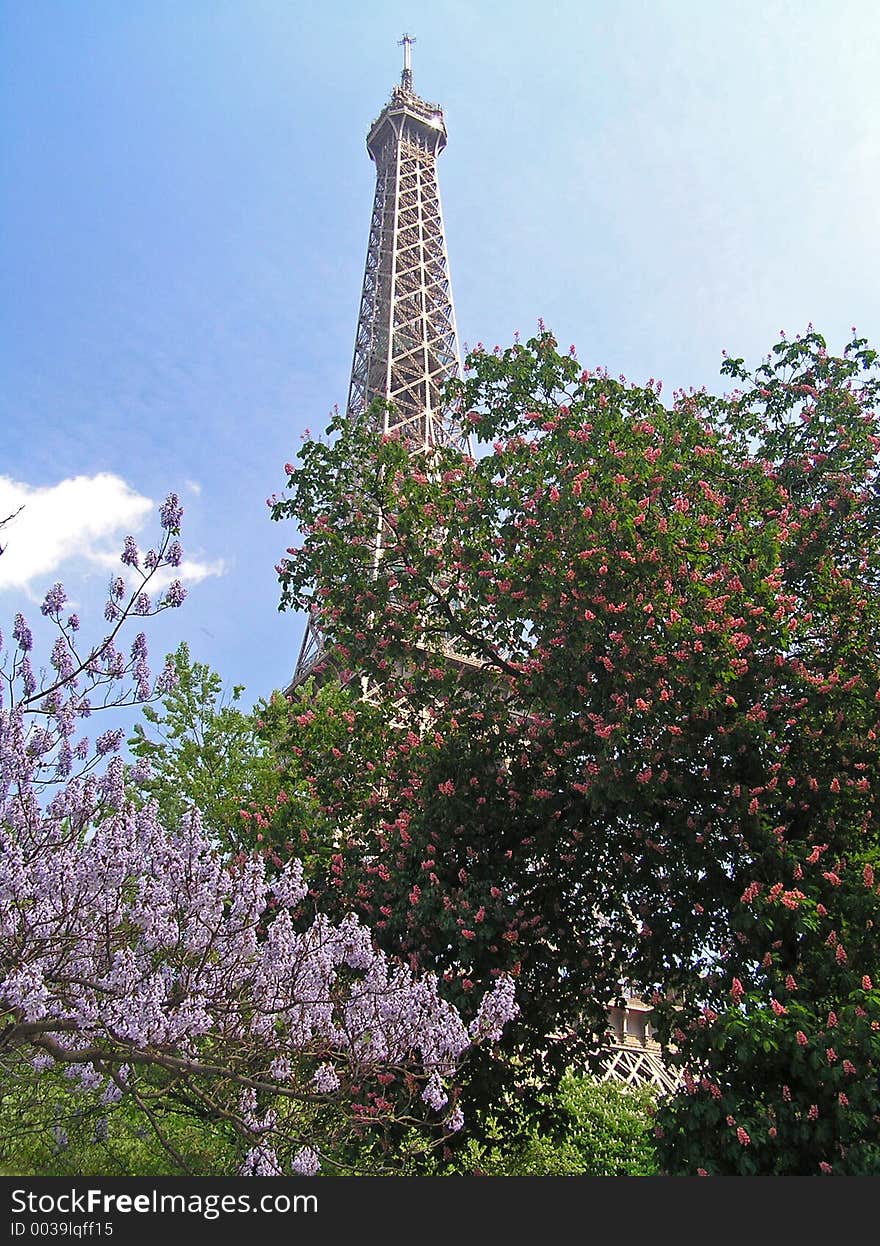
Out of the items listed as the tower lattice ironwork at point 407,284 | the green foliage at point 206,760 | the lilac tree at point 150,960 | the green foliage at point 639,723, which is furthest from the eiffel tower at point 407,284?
the lilac tree at point 150,960

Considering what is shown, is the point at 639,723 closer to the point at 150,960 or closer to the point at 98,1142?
the point at 150,960

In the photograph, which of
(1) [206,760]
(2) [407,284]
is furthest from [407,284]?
(1) [206,760]

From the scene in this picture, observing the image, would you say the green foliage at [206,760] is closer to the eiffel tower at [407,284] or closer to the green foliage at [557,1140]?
the green foliage at [557,1140]

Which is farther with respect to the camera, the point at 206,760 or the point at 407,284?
the point at 407,284

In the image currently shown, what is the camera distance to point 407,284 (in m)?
48.6

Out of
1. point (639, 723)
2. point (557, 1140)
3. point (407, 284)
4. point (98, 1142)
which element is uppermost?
point (407, 284)

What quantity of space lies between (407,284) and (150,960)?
1788 inches

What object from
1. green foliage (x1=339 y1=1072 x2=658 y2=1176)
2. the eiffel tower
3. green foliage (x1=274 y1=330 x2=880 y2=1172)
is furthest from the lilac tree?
the eiffel tower

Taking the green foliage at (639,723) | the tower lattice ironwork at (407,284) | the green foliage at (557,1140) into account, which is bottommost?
the green foliage at (557,1140)

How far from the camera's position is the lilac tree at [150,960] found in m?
6.05

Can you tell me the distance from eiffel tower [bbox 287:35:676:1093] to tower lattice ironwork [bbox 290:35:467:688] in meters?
0.05

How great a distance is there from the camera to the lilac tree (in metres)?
6.05

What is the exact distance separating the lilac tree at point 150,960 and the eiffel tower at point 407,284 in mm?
30177

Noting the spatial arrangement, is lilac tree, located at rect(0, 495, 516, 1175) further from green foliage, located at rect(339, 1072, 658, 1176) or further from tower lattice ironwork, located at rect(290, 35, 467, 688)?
tower lattice ironwork, located at rect(290, 35, 467, 688)
